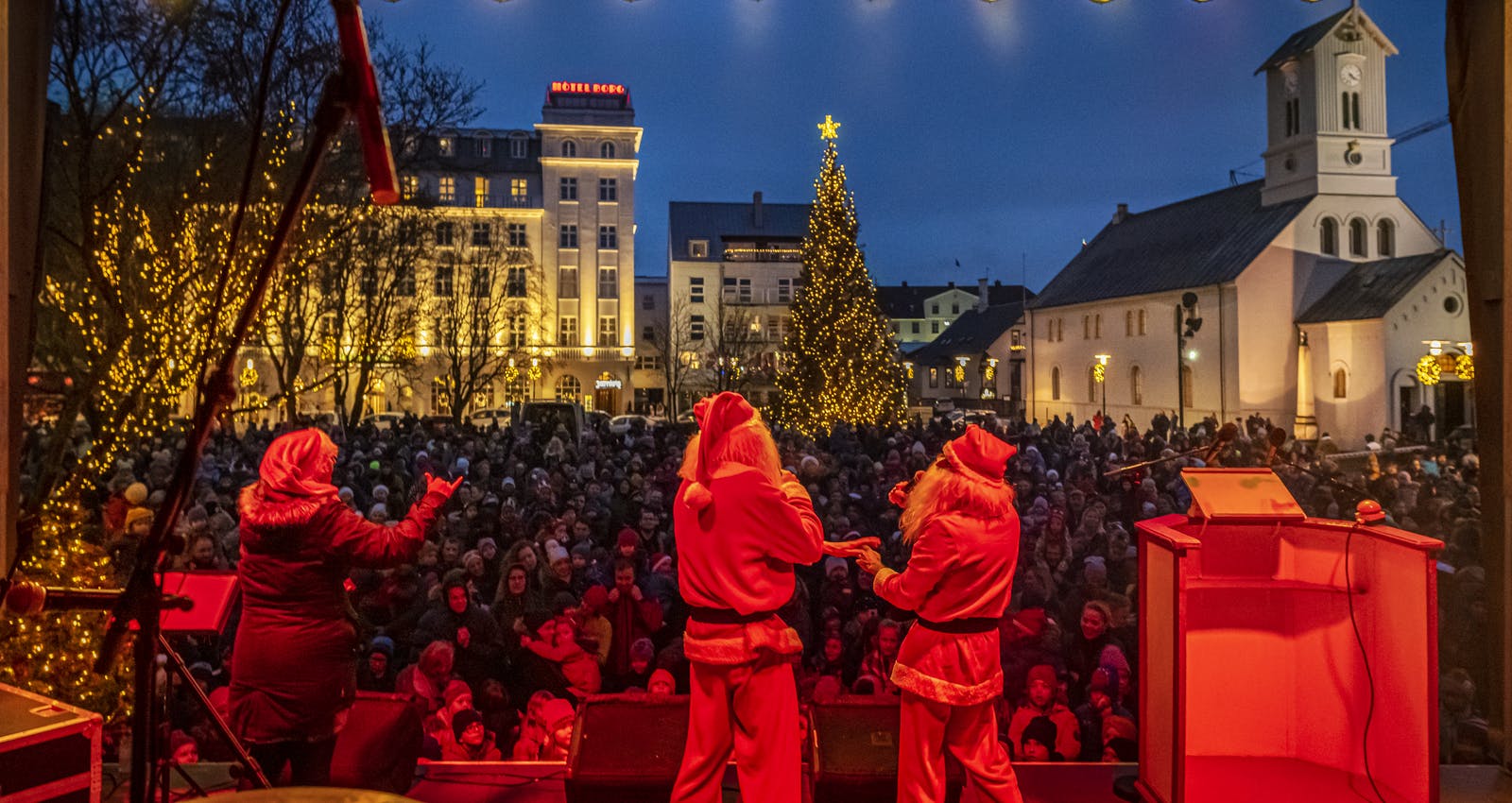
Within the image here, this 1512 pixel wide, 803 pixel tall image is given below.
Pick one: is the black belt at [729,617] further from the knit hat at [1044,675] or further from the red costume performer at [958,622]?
the knit hat at [1044,675]

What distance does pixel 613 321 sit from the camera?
28.9 metres

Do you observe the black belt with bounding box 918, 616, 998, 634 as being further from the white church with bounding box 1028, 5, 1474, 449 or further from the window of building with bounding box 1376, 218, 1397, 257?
the window of building with bounding box 1376, 218, 1397, 257

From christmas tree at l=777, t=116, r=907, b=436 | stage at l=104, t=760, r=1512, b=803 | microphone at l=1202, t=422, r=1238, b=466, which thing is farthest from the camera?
christmas tree at l=777, t=116, r=907, b=436

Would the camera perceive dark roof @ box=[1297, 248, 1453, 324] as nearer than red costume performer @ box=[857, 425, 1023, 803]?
No

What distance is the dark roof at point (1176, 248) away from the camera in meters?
31.7

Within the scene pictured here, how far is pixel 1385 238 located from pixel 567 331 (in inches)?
964

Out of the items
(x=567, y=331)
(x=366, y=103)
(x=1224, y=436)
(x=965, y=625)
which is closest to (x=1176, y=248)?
(x=567, y=331)

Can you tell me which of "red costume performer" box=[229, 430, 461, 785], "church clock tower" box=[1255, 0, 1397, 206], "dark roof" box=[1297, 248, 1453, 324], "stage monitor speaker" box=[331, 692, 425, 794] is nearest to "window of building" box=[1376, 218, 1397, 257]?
"church clock tower" box=[1255, 0, 1397, 206]

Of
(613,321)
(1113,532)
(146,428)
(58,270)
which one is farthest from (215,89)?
(613,321)

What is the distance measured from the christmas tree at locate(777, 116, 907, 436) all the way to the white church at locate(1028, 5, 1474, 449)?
940 centimetres

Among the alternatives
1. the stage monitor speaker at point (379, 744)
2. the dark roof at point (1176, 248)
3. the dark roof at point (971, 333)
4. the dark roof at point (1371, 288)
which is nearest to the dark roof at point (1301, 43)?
the dark roof at point (1176, 248)

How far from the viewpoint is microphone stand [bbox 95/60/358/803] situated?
1.99 meters

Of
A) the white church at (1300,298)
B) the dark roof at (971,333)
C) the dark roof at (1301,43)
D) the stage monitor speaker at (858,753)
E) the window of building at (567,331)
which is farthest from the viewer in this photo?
the dark roof at (971,333)

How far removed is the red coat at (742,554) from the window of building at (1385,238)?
32827mm
